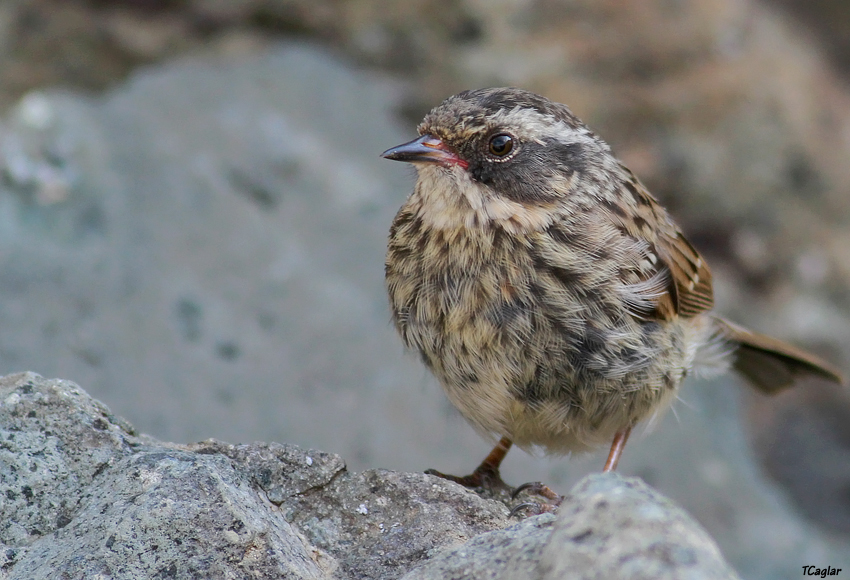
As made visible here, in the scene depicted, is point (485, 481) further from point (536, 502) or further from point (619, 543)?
point (619, 543)

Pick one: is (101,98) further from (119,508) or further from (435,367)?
(119,508)

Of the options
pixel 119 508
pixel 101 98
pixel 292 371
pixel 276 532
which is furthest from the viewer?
pixel 101 98

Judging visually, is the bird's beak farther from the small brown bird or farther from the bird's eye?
the bird's eye

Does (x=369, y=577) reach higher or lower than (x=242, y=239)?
lower

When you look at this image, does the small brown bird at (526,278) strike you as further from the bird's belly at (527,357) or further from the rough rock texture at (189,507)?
the rough rock texture at (189,507)

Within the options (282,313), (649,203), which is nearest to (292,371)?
(282,313)

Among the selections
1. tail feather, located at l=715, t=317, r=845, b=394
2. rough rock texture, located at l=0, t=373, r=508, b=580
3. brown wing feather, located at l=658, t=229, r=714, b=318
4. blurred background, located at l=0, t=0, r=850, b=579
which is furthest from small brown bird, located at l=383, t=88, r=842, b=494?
blurred background, located at l=0, t=0, r=850, b=579
